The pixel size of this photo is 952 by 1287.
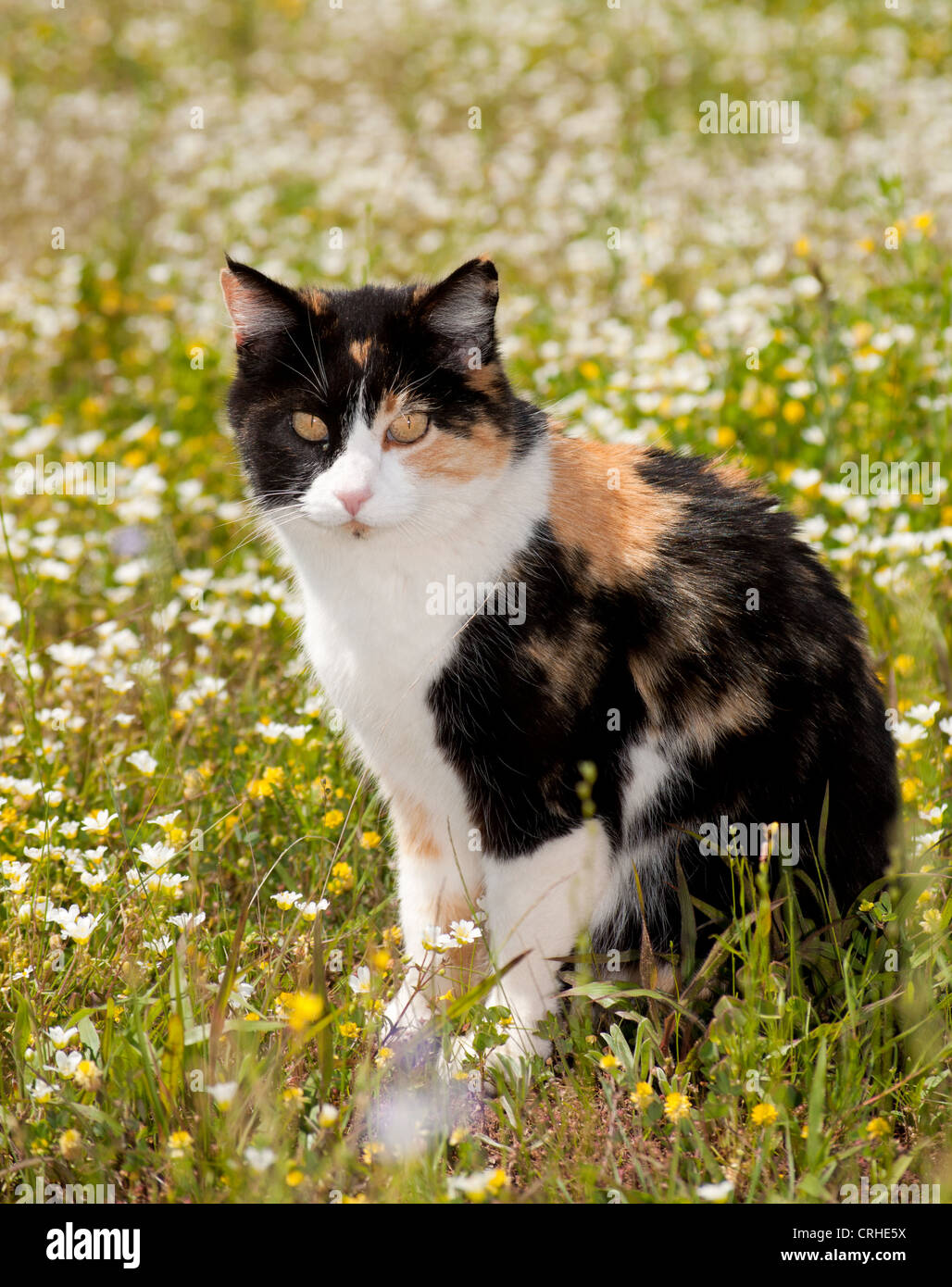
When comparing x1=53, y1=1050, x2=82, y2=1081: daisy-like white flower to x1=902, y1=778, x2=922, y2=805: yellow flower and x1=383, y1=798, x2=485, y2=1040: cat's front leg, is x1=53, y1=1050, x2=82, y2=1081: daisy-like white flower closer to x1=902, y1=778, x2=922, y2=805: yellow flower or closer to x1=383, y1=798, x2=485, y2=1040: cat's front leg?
x1=383, y1=798, x2=485, y2=1040: cat's front leg

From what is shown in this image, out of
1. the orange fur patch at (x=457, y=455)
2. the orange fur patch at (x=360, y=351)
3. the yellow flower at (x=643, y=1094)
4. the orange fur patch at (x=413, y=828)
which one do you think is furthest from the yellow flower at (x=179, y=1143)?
the orange fur patch at (x=360, y=351)

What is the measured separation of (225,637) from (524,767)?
1697 millimetres

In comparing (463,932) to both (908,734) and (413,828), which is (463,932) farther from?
(908,734)

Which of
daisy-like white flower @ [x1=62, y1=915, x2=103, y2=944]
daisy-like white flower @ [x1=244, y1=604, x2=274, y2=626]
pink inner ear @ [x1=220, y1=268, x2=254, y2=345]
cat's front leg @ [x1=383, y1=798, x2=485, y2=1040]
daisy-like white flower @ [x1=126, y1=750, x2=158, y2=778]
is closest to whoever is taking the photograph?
daisy-like white flower @ [x1=62, y1=915, x2=103, y2=944]

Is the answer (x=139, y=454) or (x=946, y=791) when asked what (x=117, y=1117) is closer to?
(x=946, y=791)

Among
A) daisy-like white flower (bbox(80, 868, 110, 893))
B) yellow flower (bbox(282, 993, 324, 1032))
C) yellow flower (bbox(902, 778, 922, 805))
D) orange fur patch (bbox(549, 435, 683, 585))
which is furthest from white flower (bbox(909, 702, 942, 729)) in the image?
daisy-like white flower (bbox(80, 868, 110, 893))

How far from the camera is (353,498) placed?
2424 millimetres

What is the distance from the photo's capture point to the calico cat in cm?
252

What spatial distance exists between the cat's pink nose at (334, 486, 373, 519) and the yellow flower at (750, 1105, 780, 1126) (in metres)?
1.30

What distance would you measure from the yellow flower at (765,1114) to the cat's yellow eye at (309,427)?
151 cm

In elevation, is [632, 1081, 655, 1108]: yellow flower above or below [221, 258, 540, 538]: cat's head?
below

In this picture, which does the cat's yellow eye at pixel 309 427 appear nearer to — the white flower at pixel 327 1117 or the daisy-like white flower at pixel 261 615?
the daisy-like white flower at pixel 261 615

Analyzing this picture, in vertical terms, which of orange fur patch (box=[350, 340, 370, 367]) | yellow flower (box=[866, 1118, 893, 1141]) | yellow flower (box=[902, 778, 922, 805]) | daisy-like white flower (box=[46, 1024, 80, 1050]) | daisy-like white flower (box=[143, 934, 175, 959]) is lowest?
yellow flower (box=[866, 1118, 893, 1141])

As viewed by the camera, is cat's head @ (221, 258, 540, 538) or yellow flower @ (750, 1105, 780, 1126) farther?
cat's head @ (221, 258, 540, 538)
